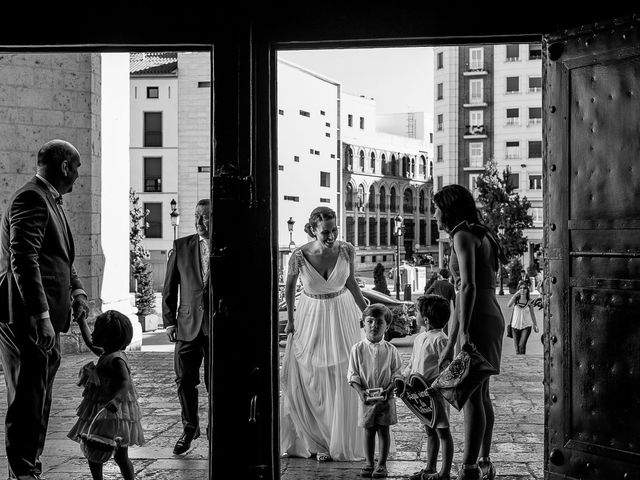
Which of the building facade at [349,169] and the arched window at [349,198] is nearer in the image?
the building facade at [349,169]

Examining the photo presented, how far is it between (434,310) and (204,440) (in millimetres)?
2444

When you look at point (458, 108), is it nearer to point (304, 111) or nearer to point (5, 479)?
point (304, 111)

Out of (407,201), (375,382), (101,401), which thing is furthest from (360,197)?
(101,401)

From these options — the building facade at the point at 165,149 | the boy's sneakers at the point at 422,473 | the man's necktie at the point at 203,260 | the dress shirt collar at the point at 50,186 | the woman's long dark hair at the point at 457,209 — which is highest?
the building facade at the point at 165,149

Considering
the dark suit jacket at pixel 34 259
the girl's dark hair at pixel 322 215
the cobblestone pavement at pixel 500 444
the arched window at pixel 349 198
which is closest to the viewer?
the dark suit jacket at pixel 34 259

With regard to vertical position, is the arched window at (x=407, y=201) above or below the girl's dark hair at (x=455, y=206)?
above

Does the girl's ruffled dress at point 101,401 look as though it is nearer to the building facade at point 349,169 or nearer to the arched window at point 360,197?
the building facade at point 349,169

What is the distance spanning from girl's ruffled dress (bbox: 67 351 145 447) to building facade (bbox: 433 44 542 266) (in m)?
58.6

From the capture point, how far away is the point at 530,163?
63.7 m

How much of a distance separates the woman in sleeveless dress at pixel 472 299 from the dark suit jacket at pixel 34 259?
2.22 m

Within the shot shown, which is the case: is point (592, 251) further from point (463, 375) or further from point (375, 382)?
point (375, 382)

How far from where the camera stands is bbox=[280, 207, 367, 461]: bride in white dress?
6309 mm

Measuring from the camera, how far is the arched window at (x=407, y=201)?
106m

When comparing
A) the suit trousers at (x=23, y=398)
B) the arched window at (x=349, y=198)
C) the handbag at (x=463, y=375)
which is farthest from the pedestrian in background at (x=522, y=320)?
the arched window at (x=349, y=198)
